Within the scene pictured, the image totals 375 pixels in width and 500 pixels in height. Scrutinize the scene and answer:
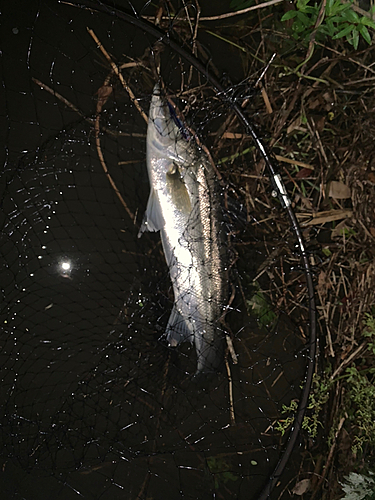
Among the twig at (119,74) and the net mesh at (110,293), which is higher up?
the twig at (119,74)

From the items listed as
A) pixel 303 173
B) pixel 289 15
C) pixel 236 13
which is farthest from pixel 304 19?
pixel 303 173

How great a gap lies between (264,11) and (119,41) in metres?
0.70

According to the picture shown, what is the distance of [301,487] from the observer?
1.98 meters

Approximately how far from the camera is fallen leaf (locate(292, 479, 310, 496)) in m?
1.98

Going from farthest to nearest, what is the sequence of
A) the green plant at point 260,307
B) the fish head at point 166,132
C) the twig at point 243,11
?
the green plant at point 260,307 → the twig at point 243,11 → the fish head at point 166,132

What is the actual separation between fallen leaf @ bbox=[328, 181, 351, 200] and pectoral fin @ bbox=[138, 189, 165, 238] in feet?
2.75

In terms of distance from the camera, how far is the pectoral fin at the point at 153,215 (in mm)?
1721

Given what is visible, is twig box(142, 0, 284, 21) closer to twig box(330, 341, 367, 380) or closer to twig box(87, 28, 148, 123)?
twig box(87, 28, 148, 123)

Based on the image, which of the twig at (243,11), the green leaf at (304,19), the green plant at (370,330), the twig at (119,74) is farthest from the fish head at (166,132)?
the green plant at (370,330)

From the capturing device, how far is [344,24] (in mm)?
1724

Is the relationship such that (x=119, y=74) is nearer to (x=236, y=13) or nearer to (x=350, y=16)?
(x=236, y=13)

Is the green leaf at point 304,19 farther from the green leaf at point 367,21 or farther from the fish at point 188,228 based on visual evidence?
the fish at point 188,228

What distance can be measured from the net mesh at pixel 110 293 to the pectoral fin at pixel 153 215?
155mm

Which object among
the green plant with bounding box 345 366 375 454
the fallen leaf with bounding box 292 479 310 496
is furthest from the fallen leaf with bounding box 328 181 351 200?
the fallen leaf with bounding box 292 479 310 496
